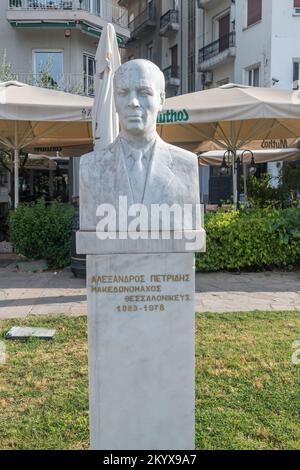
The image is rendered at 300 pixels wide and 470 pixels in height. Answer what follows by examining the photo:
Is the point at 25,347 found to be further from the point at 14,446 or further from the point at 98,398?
the point at 98,398

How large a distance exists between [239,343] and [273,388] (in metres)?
0.88

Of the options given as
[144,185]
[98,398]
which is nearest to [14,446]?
[98,398]

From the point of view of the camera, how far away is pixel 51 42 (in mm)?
21875

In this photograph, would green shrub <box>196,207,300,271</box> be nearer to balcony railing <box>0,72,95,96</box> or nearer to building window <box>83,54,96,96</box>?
balcony railing <box>0,72,95,96</box>

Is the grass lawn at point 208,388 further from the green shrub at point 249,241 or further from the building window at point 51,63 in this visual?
the building window at point 51,63

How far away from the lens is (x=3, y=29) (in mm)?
21828

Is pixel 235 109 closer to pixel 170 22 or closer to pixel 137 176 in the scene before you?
pixel 137 176

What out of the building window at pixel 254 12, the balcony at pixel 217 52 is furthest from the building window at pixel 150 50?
the building window at pixel 254 12

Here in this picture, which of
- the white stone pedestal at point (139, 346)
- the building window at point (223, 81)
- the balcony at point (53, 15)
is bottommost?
the white stone pedestal at point (139, 346)

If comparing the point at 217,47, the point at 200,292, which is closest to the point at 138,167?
the point at 200,292

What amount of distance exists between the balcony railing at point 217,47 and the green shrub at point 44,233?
1556 centimetres

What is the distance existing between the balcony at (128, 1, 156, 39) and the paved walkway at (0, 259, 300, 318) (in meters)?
25.9

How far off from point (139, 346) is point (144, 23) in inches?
1208

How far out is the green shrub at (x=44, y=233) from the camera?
7.81m
